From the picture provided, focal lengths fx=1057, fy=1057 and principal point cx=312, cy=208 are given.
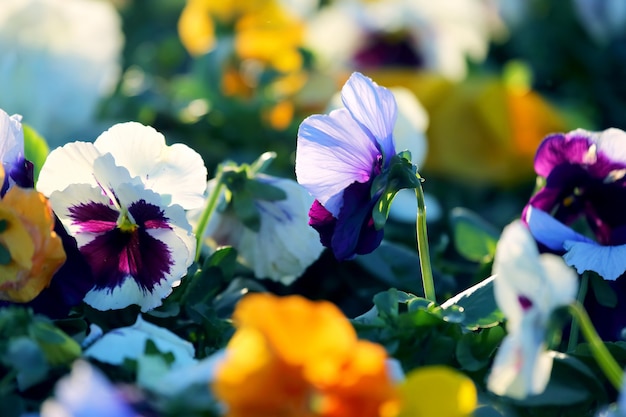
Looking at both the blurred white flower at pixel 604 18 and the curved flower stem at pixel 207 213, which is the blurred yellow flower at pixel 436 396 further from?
the blurred white flower at pixel 604 18

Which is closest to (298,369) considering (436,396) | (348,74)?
(436,396)

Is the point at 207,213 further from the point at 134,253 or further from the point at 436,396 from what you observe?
the point at 436,396

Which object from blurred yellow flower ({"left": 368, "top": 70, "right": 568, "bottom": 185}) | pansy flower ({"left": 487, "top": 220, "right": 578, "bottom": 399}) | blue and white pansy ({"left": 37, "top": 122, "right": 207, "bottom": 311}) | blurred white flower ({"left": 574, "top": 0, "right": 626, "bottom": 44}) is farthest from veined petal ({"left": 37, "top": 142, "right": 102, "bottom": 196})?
blurred white flower ({"left": 574, "top": 0, "right": 626, "bottom": 44})

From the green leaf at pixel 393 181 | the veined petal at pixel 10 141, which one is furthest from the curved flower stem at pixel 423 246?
the veined petal at pixel 10 141

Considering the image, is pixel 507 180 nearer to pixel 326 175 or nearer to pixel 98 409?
pixel 326 175

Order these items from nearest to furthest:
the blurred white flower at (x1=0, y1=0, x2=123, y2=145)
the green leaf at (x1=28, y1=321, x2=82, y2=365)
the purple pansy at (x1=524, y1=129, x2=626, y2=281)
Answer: the green leaf at (x1=28, y1=321, x2=82, y2=365) → the purple pansy at (x1=524, y1=129, x2=626, y2=281) → the blurred white flower at (x1=0, y1=0, x2=123, y2=145)

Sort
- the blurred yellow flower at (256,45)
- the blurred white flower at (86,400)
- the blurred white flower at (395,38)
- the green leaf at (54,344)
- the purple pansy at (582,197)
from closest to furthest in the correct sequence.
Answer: the blurred white flower at (86,400), the green leaf at (54,344), the purple pansy at (582,197), the blurred yellow flower at (256,45), the blurred white flower at (395,38)

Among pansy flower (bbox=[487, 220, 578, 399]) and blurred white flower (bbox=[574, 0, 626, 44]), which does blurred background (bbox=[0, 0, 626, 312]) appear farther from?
pansy flower (bbox=[487, 220, 578, 399])

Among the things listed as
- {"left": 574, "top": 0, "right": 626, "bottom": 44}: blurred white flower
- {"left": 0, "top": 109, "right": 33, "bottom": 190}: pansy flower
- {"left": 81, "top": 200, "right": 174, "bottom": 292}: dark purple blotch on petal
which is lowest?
{"left": 574, "top": 0, "right": 626, "bottom": 44}: blurred white flower
